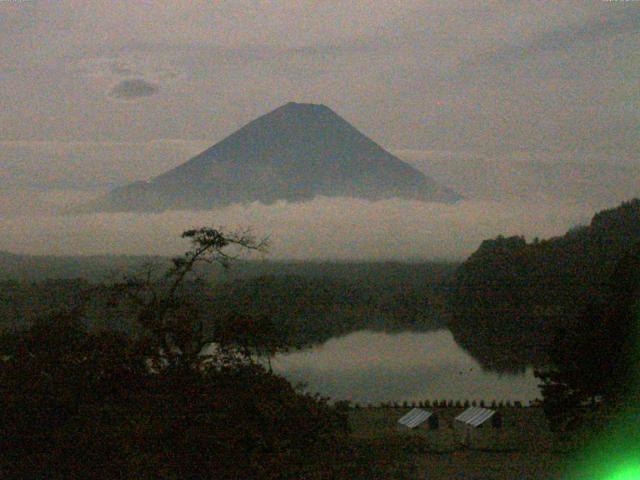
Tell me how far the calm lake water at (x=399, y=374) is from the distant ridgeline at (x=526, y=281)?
525 cm

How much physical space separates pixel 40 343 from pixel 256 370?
207 cm

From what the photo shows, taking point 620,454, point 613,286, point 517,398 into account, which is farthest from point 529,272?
point 620,454

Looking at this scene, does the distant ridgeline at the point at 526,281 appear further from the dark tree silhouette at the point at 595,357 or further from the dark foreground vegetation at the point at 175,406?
the dark foreground vegetation at the point at 175,406

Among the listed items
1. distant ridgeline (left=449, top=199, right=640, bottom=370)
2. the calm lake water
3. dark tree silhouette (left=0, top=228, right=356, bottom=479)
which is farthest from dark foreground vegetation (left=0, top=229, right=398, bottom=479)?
distant ridgeline (left=449, top=199, right=640, bottom=370)

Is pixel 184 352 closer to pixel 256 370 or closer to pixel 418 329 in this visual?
pixel 256 370

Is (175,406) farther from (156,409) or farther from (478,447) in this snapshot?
(478,447)

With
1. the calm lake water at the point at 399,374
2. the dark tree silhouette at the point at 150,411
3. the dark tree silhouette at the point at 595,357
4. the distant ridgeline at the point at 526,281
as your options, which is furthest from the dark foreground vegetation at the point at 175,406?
the distant ridgeline at the point at 526,281

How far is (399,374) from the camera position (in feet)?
91.4

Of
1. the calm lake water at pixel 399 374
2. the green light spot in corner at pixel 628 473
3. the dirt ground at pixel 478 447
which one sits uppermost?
the green light spot in corner at pixel 628 473

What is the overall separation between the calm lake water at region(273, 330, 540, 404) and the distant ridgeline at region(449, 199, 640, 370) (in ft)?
17.2

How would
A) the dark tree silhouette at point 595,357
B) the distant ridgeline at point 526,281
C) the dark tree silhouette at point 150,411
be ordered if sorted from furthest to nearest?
the distant ridgeline at point 526,281 → the dark tree silhouette at point 595,357 → the dark tree silhouette at point 150,411

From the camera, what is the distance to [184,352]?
6785 mm

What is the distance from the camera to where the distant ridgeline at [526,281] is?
42.4 metres

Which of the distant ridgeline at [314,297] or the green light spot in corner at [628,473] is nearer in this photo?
the green light spot in corner at [628,473]
